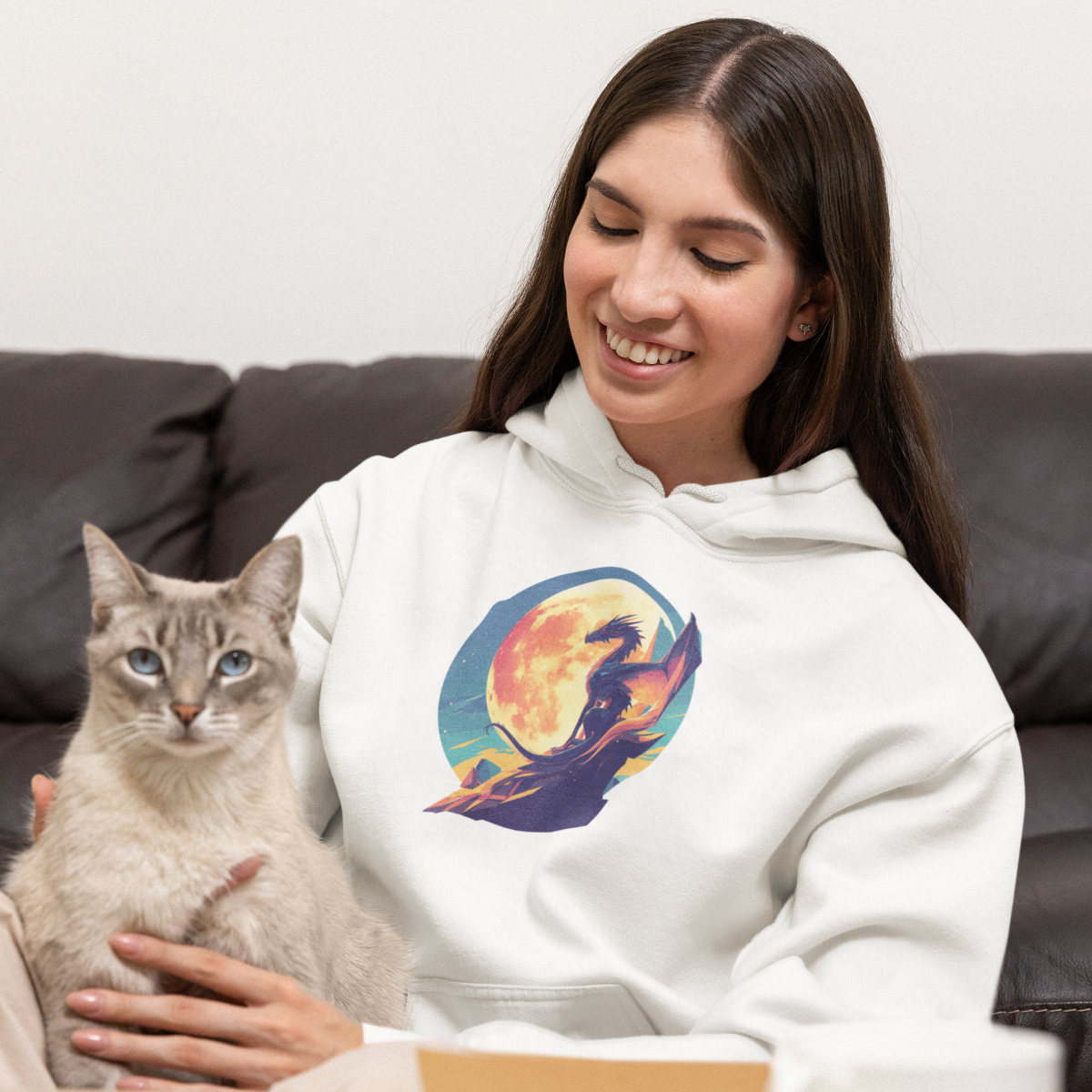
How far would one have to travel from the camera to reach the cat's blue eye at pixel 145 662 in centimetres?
82

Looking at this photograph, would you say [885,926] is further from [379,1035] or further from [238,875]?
[238,875]

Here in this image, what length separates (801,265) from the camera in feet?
3.79

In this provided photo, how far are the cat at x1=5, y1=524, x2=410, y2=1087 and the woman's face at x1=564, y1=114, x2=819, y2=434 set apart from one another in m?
0.44

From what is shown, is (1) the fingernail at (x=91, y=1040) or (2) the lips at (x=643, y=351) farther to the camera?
(2) the lips at (x=643, y=351)

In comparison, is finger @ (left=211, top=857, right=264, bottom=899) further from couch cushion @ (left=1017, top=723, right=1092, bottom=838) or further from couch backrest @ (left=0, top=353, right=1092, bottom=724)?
couch cushion @ (left=1017, top=723, right=1092, bottom=838)

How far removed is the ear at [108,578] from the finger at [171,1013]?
10.9 inches

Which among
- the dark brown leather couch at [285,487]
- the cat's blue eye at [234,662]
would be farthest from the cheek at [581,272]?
the dark brown leather couch at [285,487]

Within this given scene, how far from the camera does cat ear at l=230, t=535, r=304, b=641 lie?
0.86m

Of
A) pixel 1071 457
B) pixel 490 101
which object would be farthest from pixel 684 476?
pixel 490 101

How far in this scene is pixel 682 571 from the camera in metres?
1.21

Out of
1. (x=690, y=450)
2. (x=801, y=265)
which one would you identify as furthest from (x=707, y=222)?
(x=690, y=450)

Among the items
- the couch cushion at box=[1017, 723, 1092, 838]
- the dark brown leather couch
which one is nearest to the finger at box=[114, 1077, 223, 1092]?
the dark brown leather couch

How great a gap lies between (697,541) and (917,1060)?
33.7 inches

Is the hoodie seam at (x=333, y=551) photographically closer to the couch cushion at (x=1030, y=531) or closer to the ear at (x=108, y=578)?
the ear at (x=108, y=578)
